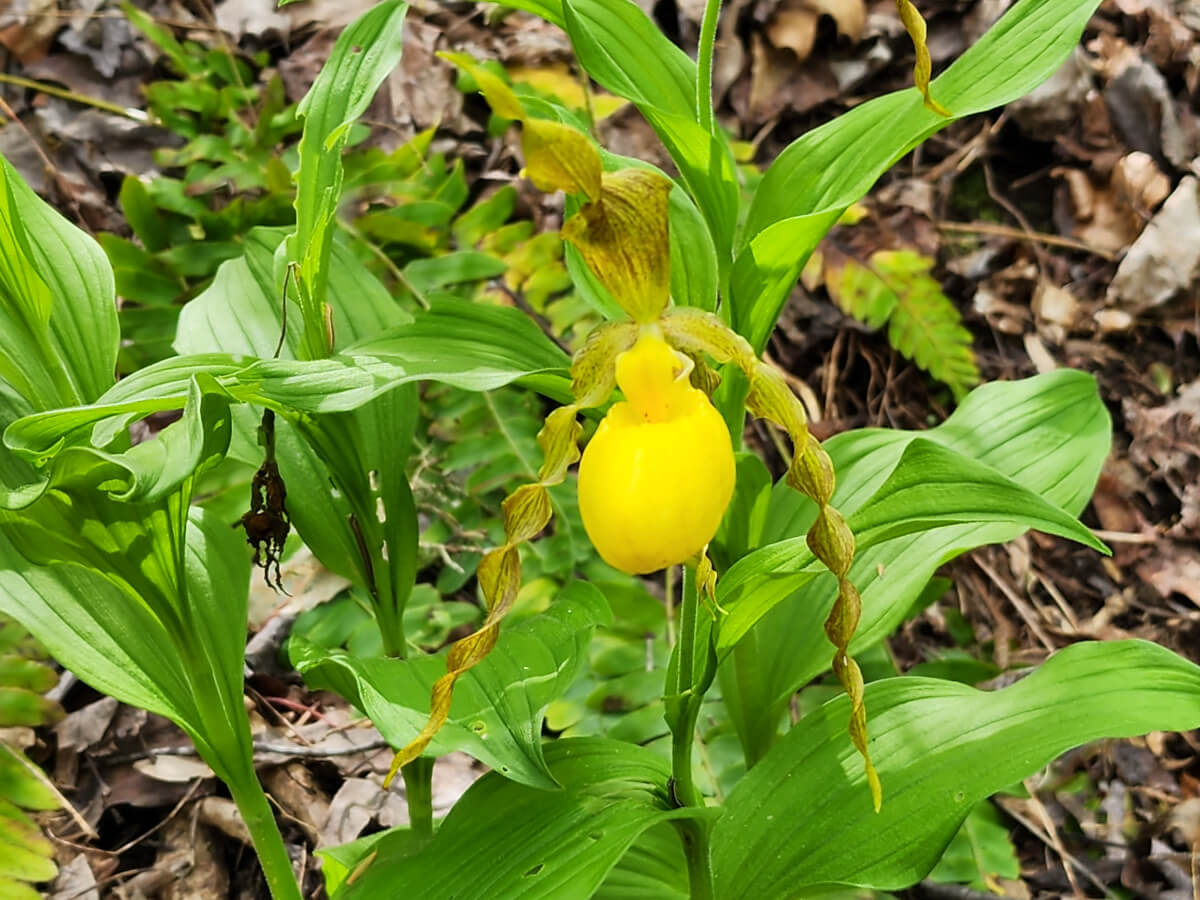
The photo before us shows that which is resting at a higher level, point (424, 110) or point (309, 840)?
point (424, 110)

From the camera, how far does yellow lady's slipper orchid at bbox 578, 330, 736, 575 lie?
937 mm

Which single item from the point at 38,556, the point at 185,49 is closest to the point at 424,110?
the point at 185,49

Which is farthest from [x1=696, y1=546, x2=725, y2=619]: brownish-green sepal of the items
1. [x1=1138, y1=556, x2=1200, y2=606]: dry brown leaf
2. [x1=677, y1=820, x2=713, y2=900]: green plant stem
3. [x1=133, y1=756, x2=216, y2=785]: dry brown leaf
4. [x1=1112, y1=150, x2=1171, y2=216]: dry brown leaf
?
[x1=1112, y1=150, x2=1171, y2=216]: dry brown leaf

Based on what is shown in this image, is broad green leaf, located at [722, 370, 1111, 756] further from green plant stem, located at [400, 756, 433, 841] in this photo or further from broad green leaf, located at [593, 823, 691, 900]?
green plant stem, located at [400, 756, 433, 841]

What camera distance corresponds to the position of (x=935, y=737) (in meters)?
1.13

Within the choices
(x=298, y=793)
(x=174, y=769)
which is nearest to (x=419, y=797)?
(x=298, y=793)

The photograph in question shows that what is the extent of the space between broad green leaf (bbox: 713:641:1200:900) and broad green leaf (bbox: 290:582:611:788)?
30 centimetres

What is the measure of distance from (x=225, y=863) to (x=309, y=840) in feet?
0.40

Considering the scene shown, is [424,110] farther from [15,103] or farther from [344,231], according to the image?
[15,103]

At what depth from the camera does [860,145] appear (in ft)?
3.80

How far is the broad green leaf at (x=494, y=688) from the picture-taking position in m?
0.99

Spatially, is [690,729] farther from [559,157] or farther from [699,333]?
[559,157]

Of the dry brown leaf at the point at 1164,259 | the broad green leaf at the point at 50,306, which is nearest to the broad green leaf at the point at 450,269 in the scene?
the broad green leaf at the point at 50,306

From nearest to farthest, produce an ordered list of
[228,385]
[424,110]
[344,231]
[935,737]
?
[228,385]
[935,737]
[344,231]
[424,110]
